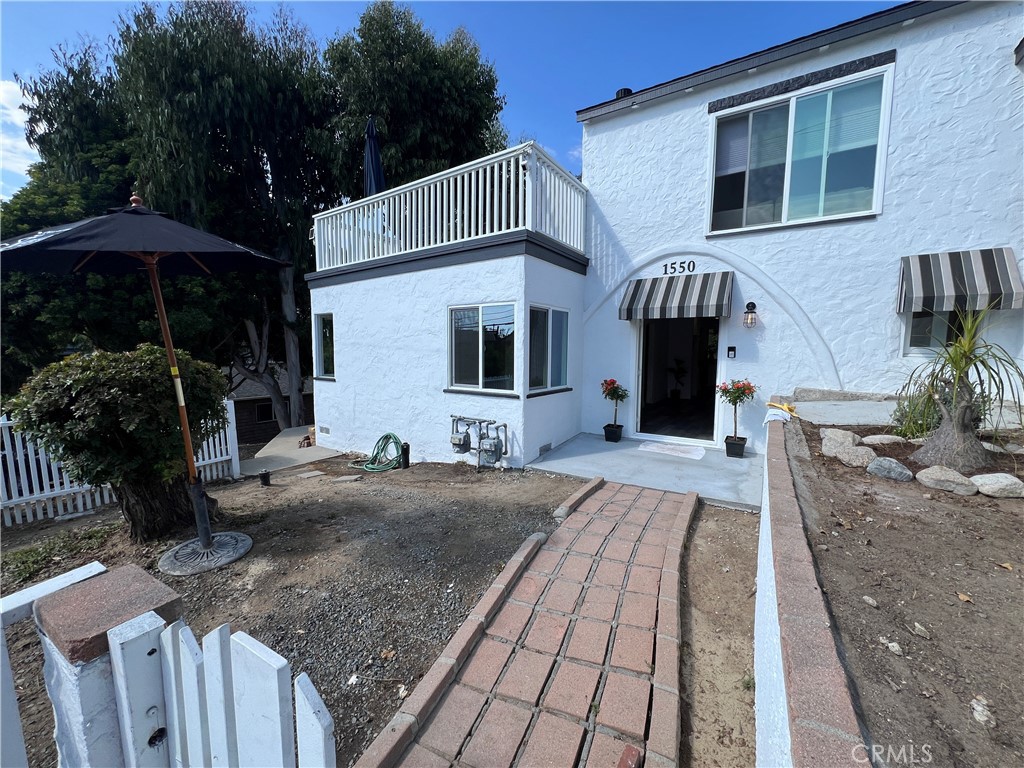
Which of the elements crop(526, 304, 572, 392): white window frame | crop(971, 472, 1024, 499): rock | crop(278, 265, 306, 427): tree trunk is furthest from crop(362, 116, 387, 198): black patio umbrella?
crop(971, 472, 1024, 499): rock

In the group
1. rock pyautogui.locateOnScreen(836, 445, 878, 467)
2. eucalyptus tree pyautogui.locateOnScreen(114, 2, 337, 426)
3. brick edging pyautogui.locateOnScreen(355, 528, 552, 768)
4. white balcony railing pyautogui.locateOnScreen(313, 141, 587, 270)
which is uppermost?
eucalyptus tree pyautogui.locateOnScreen(114, 2, 337, 426)

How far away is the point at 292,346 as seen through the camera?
14953mm

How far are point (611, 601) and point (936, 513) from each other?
91.1 inches

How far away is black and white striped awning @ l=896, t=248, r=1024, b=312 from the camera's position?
4.89 m

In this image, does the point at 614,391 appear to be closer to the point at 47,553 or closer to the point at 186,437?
the point at 186,437

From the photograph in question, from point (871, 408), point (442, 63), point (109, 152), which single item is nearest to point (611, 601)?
point (871, 408)

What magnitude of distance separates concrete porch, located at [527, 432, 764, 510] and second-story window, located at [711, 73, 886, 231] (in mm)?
3737

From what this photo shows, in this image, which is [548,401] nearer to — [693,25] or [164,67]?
[693,25]

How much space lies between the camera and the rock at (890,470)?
3.43m

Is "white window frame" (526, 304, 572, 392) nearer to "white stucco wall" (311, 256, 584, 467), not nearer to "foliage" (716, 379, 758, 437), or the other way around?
"white stucco wall" (311, 256, 584, 467)

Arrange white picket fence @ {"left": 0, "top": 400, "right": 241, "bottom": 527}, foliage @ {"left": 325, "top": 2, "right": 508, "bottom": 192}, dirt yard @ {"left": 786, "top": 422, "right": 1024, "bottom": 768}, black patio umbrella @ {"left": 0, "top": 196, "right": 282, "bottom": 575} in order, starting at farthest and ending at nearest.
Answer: foliage @ {"left": 325, "top": 2, "right": 508, "bottom": 192} < white picket fence @ {"left": 0, "top": 400, "right": 241, "bottom": 527} < black patio umbrella @ {"left": 0, "top": 196, "right": 282, "bottom": 575} < dirt yard @ {"left": 786, "top": 422, "right": 1024, "bottom": 768}

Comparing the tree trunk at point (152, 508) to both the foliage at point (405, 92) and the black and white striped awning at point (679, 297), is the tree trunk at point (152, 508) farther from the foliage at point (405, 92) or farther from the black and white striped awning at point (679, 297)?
the foliage at point (405, 92)

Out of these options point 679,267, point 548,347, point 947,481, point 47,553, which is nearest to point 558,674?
point 947,481

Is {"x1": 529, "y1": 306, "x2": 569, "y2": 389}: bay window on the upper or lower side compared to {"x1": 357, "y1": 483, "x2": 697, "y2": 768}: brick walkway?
upper
